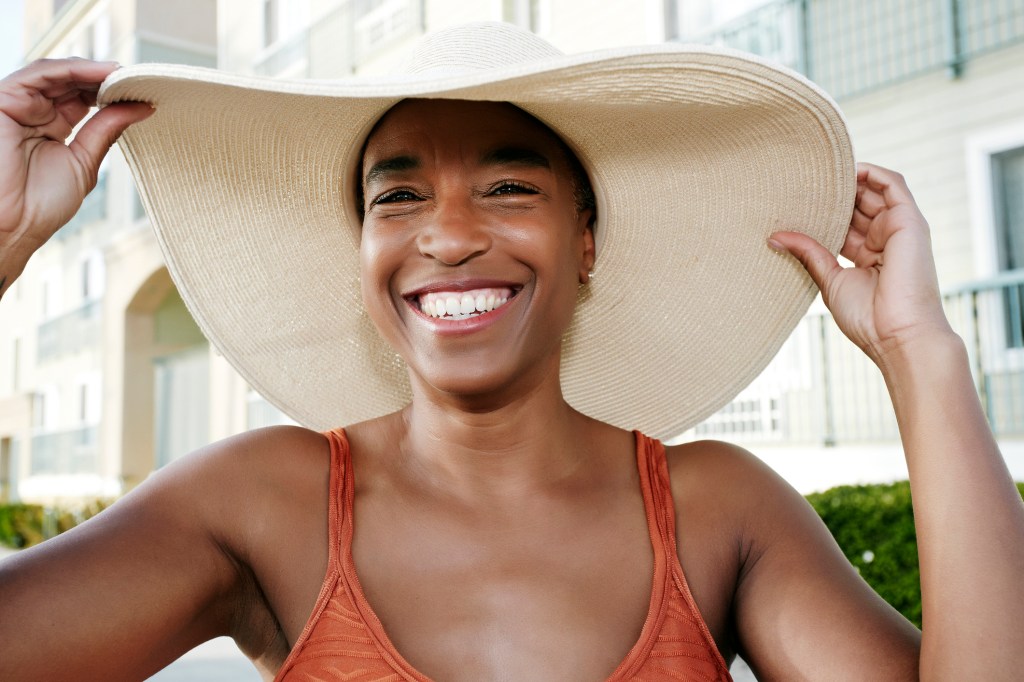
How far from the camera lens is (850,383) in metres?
8.86

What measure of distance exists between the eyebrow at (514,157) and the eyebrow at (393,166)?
0.13m

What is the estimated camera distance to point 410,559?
178cm

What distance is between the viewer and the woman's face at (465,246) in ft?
5.82

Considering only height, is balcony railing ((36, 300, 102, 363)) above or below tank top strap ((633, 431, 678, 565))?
above

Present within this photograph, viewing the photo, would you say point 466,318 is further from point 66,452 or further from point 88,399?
point 66,452

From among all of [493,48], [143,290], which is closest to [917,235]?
[493,48]

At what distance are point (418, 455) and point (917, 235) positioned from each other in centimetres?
103

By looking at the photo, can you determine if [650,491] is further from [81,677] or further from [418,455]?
[81,677]

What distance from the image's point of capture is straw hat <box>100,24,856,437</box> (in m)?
1.65

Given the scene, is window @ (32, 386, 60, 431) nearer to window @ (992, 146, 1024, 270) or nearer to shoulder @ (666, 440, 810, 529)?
window @ (992, 146, 1024, 270)

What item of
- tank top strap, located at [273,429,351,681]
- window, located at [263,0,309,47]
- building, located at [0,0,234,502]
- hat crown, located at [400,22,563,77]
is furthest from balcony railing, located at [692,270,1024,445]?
window, located at [263,0,309,47]

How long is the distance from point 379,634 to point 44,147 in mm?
994

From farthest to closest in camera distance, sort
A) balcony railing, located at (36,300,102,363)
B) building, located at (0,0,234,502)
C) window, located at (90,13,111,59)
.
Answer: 1. balcony railing, located at (36,300,102,363)
2. window, located at (90,13,111,59)
3. building, located at (0,0,234,502)

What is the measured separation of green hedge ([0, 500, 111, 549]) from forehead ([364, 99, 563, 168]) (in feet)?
56.2
